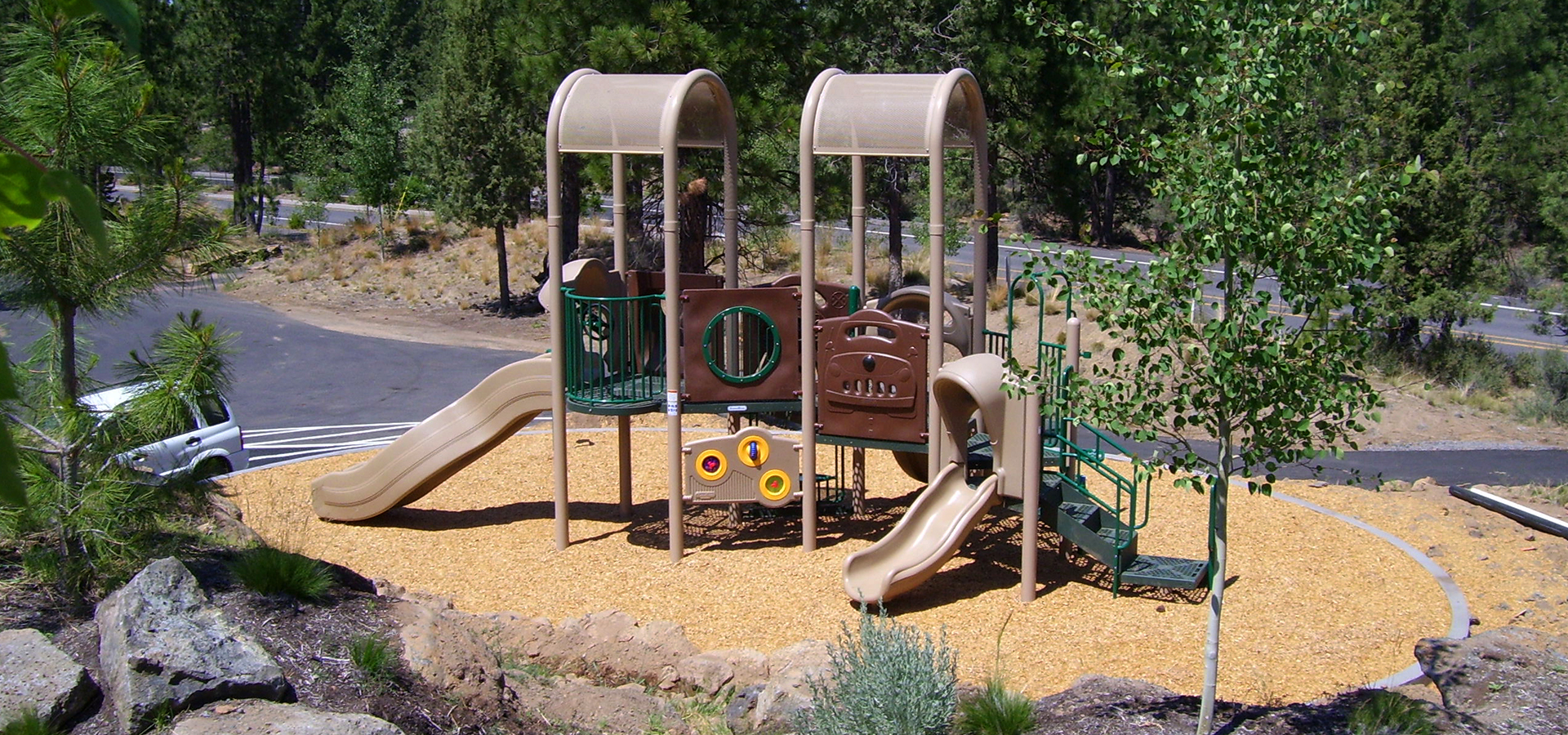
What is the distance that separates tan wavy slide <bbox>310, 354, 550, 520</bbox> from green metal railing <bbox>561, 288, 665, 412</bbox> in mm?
476

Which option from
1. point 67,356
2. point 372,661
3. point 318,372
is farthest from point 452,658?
point 318,372

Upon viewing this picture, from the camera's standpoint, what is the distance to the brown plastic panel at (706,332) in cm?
980

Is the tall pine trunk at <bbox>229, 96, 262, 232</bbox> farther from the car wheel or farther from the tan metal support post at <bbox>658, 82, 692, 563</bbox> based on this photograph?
the car wheel

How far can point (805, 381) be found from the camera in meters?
9.64

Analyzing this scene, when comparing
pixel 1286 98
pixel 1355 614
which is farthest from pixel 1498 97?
pixel 1286 98

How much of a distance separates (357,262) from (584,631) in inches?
1048

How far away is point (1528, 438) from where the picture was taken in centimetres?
1641

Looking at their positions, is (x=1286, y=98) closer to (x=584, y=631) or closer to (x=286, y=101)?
(x=584, y=631)

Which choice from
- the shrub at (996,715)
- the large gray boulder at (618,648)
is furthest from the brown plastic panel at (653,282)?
the shrub at (996,715)

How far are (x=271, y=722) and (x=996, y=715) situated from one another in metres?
3.25

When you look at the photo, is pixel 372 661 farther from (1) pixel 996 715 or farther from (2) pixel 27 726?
(1) pixel 996 715

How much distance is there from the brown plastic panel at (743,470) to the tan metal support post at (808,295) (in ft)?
0.53

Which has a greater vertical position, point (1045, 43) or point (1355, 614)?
point (1045, 43)

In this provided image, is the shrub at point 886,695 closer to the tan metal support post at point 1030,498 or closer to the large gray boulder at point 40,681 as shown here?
the tan metal support post at point 1030,498
